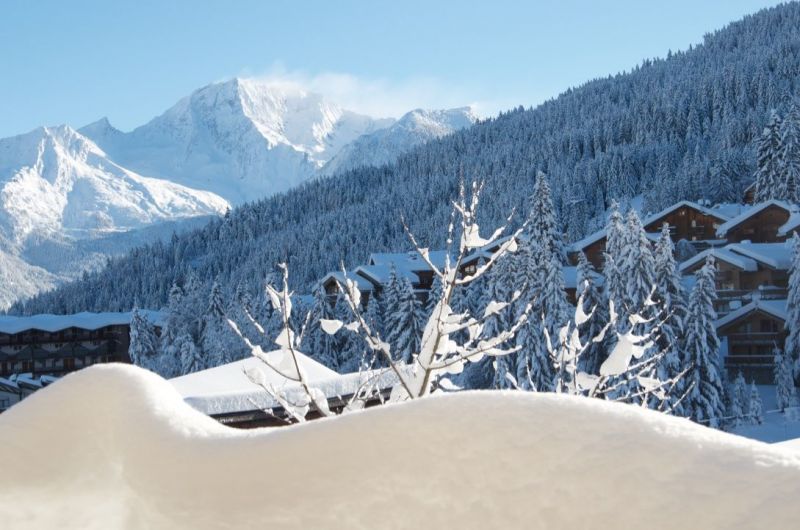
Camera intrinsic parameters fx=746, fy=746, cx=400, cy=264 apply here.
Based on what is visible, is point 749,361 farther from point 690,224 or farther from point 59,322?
point 59,322

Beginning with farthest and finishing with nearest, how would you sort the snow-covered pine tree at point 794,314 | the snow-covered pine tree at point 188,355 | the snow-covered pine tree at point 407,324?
the snow-covered pine tree at point 188,355 < the snow-covered pine tree at point 407,324 < the snow-covered pine tree at point 794,314

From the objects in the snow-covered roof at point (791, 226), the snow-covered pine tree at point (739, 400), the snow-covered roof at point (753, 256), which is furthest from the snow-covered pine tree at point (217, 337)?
the snow-covered roof at point (791, 226)

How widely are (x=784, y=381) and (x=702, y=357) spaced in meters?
4.94

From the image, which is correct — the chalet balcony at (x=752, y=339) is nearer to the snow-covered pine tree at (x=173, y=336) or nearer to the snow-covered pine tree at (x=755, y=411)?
the snow-covered pine tree at (x=755, y=411)

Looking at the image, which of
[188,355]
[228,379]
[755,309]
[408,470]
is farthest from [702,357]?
[188,355]

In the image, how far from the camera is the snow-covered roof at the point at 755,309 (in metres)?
31.7

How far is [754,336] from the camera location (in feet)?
105

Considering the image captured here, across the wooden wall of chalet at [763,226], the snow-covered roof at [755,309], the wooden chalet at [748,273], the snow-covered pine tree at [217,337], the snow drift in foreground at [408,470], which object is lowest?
the snow-covered pine tree at [217,337]

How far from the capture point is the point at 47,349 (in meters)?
51.2

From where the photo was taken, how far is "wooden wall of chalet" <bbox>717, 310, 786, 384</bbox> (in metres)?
31.9

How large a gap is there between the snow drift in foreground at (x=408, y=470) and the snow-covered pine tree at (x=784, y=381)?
29.1m

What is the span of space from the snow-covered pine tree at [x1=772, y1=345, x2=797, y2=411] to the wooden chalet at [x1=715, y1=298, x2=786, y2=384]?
1073 mm

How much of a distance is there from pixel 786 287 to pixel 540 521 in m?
37.0

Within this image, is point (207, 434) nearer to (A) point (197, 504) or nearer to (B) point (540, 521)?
(A) point (197, 504)
